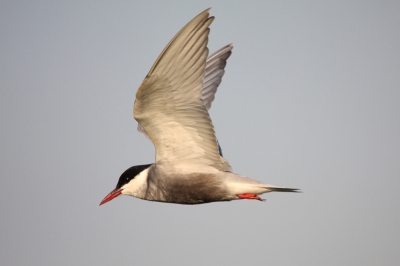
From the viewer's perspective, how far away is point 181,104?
6.74m

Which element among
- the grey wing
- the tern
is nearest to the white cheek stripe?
the tern

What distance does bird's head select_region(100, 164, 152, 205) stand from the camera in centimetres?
786

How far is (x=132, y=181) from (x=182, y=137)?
4.27 ft

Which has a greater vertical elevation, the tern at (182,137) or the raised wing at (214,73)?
the raised wing at (214,73)

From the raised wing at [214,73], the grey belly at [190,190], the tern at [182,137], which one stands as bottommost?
the grey belly at [190,190]

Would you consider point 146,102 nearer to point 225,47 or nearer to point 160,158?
point 160,158

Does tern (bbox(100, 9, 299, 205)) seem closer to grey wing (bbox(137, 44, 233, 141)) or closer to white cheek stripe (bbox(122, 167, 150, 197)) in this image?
white cheek stripe (bbox(122, 167, 150, 197))

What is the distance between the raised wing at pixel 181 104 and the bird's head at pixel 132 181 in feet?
1.71

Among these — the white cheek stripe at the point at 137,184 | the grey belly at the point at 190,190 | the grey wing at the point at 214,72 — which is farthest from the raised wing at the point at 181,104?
Result: the grey wing at the point at 214,72

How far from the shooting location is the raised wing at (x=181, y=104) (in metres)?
6.21

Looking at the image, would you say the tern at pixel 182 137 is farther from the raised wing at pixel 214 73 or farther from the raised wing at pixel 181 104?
the raised wing at pixel 214 73

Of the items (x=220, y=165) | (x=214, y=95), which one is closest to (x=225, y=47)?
(x=214, y=95)

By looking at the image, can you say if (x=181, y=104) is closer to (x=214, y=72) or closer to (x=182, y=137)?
(x=182, y=137)

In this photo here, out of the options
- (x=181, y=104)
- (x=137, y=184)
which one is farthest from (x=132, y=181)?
(x=181, y=104)
